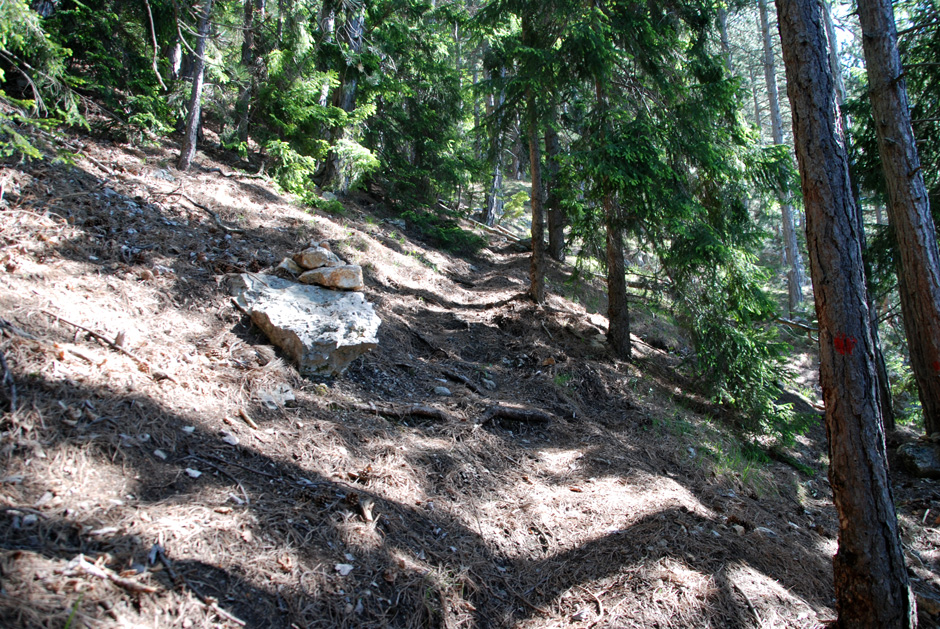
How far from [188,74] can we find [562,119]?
28.5 ft

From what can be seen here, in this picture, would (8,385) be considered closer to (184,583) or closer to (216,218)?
(184,583)

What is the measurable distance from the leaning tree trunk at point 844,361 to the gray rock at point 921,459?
642 cm

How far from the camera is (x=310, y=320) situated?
18.8 feet

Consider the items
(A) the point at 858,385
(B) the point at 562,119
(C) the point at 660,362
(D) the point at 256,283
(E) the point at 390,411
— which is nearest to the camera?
(A) the point at 858,385

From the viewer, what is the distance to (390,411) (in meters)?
5.41

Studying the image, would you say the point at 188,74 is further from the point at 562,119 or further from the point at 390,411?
the point at 390,411

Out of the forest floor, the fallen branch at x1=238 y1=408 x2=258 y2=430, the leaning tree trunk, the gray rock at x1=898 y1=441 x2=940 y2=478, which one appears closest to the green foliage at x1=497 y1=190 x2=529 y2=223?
the forest floor

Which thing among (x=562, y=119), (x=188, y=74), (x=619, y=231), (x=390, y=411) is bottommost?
(x=390, y=411)

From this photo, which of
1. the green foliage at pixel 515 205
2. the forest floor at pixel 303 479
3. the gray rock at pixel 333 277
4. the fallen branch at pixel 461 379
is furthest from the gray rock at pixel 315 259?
the green foliage at pixel 515 205

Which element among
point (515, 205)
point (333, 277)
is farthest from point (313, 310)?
point (515, 205)

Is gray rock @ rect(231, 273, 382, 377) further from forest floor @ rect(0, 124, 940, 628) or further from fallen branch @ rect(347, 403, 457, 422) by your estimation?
fallen branch @ rect(347, 403, 457, 422)

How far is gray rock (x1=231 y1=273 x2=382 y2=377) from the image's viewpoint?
5.53 meters

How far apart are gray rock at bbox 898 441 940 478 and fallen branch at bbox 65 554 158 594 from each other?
10.5 metres

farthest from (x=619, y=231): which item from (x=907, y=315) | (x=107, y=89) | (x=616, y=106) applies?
(x=107, y=89)
